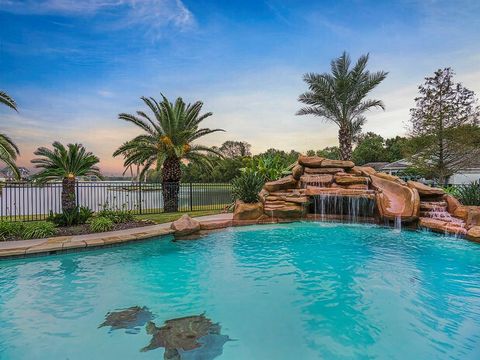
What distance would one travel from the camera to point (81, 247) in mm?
6996

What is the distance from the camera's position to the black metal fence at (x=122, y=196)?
1129 centimetres

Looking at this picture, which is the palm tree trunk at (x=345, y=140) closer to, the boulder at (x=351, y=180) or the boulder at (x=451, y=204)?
the boulder at (x=351, y=180)

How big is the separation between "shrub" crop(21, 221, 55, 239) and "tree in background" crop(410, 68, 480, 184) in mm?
22730

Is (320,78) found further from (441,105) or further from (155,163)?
(155,163)

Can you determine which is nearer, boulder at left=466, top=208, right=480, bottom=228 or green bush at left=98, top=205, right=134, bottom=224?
boulder at left=466, top=208, right=480, bottom=228

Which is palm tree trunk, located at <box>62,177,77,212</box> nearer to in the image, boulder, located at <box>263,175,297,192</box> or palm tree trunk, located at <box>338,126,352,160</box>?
boulder, located at <box>263,175,297,192</box>

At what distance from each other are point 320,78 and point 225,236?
500 inches

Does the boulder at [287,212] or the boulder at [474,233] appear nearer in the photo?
the boulder at [474,233]

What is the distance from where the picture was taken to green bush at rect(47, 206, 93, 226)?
9.00 metres

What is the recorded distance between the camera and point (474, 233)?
7.89m

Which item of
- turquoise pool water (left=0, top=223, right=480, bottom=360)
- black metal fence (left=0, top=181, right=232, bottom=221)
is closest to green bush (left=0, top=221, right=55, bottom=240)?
turquoise pool water (left=0, top=223, right=480, bottom=360)

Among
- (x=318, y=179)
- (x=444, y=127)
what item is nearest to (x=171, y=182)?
(x=318, y=179)

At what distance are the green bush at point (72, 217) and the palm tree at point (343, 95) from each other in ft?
45.8

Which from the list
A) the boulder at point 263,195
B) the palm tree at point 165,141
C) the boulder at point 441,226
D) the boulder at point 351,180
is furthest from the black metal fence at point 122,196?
the boulder at point 441,226
